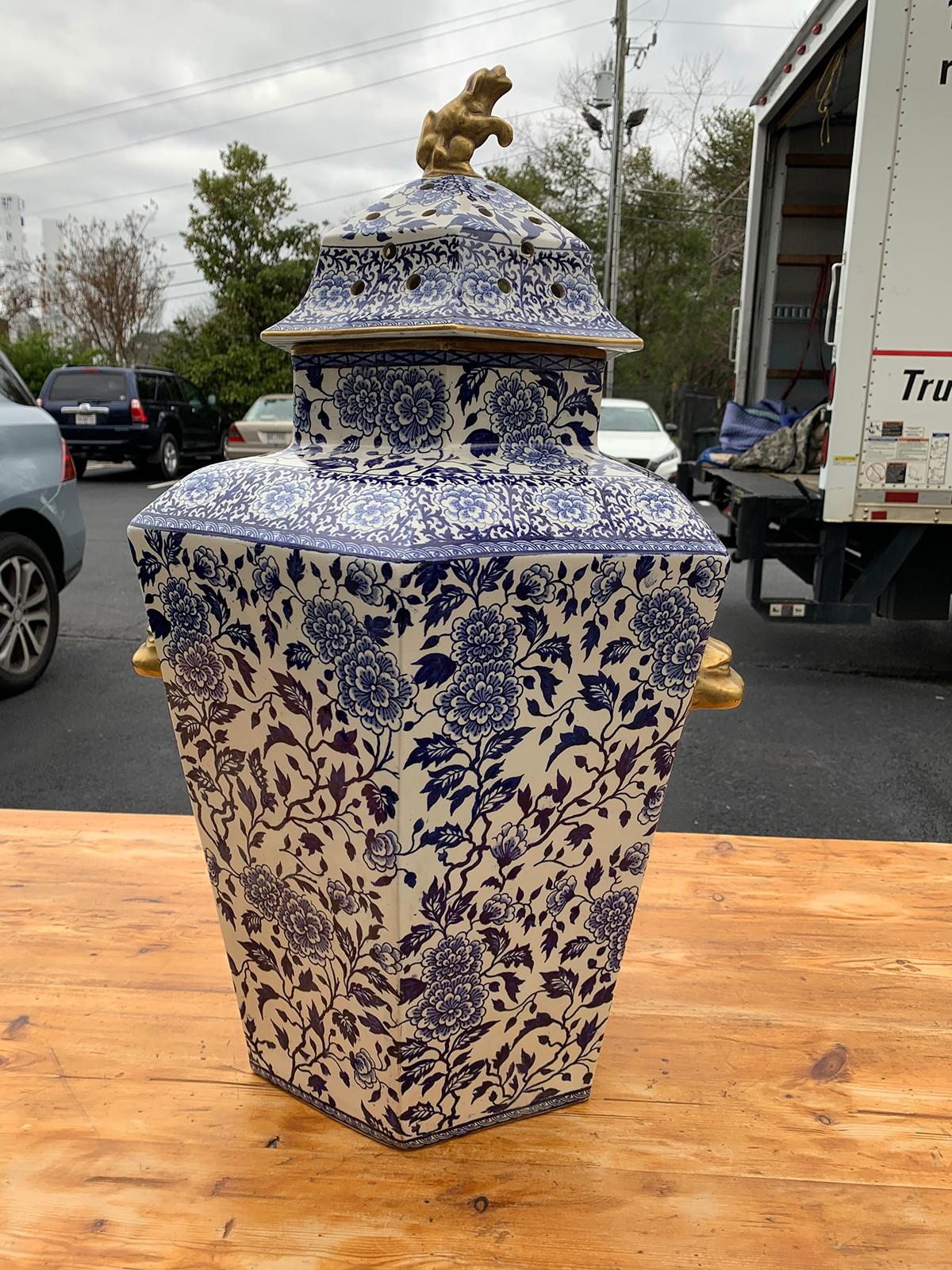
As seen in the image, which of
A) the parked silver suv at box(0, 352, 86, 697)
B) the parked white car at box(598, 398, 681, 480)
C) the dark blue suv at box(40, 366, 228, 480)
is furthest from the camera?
the dark blue suv at box(40, 366, 228, 480)

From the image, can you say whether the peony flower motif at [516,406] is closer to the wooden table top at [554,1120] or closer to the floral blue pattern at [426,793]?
the floral blue pattern at [426,793]

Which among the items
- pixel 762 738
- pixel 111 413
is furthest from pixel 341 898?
pixel 111 413

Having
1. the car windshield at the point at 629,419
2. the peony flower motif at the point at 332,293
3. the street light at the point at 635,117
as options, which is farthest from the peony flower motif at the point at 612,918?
the street light at the point at 635,117

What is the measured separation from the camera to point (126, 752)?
10.8 ft

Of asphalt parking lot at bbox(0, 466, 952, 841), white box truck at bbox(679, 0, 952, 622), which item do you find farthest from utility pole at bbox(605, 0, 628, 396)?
asphalt parking lot at bbox(0, 466, 952, 841)

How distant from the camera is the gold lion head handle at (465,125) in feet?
3.47

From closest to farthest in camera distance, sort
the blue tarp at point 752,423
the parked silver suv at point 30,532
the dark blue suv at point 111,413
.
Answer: the parked silver suv at point 30,532 → the blue tarp at point 752,423 → the dark blue suv at point 111,413

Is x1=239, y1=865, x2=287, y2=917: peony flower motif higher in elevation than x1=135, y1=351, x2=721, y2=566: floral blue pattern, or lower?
lower

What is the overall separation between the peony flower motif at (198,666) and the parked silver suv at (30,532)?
271cm

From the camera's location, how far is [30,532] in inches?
145

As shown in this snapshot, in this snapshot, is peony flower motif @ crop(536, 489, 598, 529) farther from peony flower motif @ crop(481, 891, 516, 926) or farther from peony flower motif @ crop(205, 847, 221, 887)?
peony flower motif @ crop(205, 847, 221, 887)

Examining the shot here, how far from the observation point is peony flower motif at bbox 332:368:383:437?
101 centimetres

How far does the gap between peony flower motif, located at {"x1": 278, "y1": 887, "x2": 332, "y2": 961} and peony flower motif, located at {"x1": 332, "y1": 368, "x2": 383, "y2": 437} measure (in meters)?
0.51

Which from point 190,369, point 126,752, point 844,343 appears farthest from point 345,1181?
point 190,369
